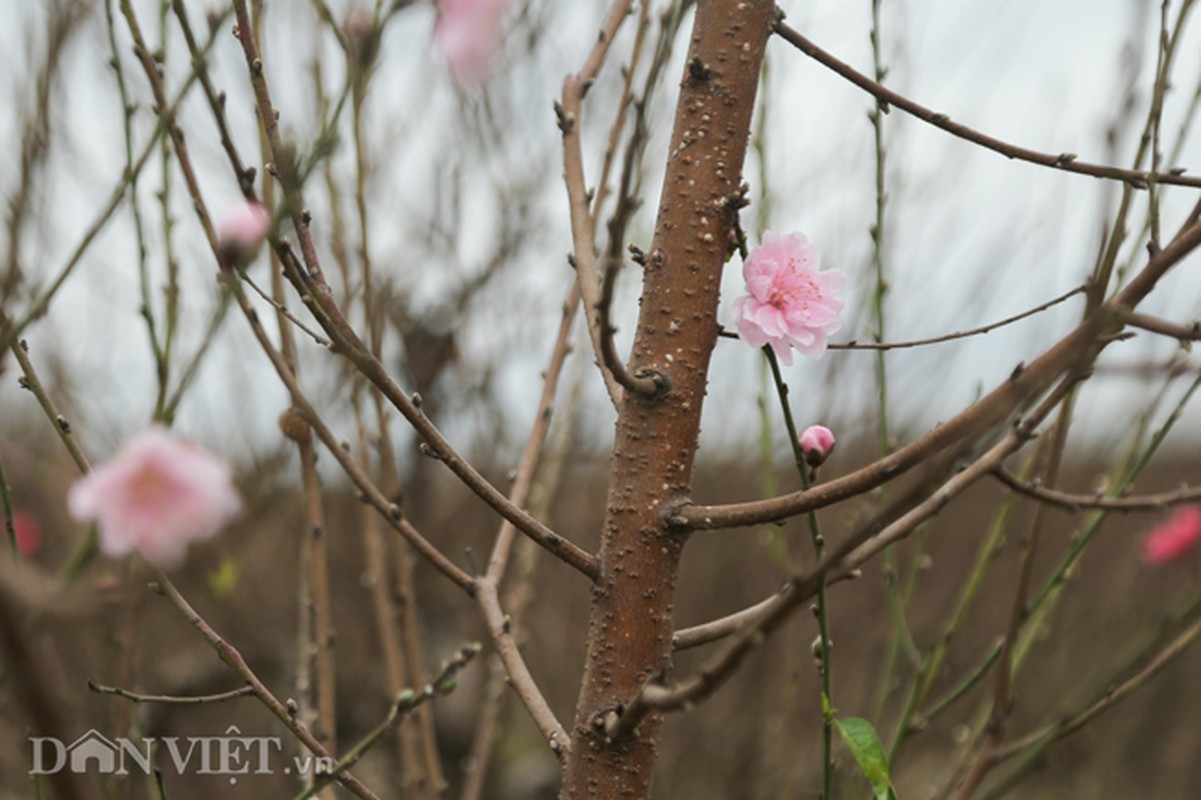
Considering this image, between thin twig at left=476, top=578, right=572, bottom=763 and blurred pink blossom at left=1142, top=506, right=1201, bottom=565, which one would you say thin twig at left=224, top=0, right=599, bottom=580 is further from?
blurred pink blossom at left=1142, top=506, right=1201, bottom=565

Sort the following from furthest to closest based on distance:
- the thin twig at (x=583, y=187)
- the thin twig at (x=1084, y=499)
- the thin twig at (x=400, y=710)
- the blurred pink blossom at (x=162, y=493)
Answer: the thin twig at (x=583, y=187) < the thin twig at (x=1084, y=499) < the thin twig at (x=400, y=710) < the blurred pink blossom at (x=162, y=493)

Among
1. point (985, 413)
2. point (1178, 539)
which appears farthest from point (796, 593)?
point (1178, 539)

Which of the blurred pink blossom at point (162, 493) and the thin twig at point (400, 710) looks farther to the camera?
the thin twig at point (400, 710)

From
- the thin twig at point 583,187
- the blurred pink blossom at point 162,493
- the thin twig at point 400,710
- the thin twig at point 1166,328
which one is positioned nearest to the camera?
the blurred pink blossom at point 162,493

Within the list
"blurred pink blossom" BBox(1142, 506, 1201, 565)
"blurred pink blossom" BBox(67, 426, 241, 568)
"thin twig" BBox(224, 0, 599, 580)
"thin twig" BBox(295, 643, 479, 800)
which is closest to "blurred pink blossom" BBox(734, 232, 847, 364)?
"thin twig" BBox(224, 0, 599, 580)

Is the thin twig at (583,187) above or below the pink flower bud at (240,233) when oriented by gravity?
above

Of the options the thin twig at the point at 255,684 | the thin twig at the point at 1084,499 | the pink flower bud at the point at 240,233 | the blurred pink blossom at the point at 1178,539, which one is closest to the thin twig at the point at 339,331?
the pink flower bud at the point at 240,233

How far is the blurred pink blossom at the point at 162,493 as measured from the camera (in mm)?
672

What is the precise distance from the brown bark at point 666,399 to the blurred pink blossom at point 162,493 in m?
0.41

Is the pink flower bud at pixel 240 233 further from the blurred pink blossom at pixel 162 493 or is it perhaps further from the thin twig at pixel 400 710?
the thin twig at pixel 400 710

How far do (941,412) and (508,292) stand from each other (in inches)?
63.8

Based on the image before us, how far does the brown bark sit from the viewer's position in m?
0.99

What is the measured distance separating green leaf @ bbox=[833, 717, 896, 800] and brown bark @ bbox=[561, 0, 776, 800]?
17 centimetres

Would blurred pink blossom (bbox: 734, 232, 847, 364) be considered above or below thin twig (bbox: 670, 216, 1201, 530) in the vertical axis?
above
